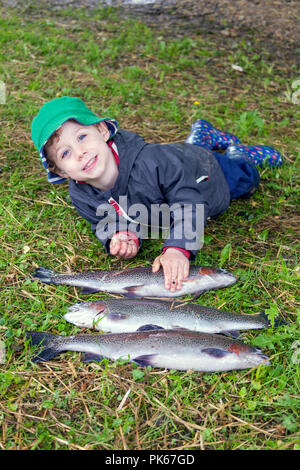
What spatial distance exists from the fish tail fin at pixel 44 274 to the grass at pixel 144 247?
3.4 inches

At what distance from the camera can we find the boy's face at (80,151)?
3.42 meters

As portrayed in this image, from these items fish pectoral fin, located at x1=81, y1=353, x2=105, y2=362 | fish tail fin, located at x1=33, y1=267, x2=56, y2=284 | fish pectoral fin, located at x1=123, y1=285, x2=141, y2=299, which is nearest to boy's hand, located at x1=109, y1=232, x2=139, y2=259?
fish pectoral fin, located at x1=123, y1=285, x2=141, y2=299

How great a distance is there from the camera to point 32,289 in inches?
141

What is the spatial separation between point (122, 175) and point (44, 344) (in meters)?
1.50

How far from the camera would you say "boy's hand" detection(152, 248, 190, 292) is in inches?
134

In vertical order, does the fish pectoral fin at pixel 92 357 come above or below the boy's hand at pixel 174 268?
below

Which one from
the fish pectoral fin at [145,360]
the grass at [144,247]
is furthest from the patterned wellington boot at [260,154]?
the fish pectoral fin at [145,360]

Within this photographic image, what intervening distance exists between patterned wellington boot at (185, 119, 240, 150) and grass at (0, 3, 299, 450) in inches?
15.0

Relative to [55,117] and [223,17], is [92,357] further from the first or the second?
[223,17]

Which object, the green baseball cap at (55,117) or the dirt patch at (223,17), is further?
the dirt patch at (223,17)

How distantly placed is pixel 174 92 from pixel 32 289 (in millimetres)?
3887

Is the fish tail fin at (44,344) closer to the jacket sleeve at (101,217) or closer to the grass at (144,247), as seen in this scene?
the grass at (144,247)
